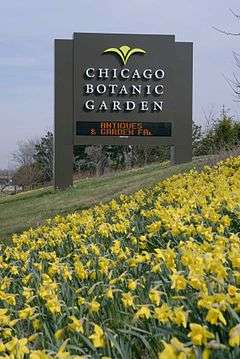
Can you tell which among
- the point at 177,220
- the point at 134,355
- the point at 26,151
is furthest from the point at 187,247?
the point at 26,151

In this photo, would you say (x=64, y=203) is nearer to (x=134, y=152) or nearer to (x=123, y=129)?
(x=123, y=129)

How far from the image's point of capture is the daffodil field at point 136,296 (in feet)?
8.04

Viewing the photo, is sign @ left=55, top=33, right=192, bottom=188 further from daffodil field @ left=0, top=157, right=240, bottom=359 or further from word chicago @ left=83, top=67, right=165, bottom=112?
daffodil field @ left=0, top=157, right=240, bottom=359

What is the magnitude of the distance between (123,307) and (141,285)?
15 centimetres

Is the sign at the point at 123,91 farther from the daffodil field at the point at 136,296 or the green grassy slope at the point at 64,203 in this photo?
the daffodil field at the point at 136,296

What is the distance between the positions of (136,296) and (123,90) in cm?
1861

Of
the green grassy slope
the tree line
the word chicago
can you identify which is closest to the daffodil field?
the green grassy slope

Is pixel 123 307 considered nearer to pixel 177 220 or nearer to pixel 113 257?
pixel 113 257

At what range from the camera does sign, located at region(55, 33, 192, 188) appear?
70.2 feet

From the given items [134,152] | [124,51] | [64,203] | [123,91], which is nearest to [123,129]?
[123,91]

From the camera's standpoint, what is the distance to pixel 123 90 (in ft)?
71.1

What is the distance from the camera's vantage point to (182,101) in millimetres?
22062

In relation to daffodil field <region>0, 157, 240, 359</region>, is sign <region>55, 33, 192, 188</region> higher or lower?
higher

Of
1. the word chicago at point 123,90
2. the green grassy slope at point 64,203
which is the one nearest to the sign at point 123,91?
the word chicago at point 123,90
